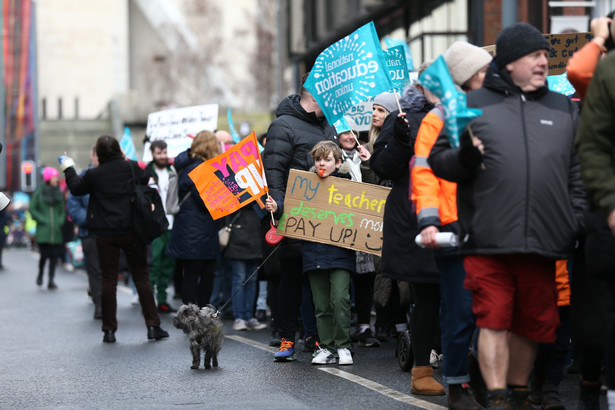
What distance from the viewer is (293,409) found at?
22.2ft

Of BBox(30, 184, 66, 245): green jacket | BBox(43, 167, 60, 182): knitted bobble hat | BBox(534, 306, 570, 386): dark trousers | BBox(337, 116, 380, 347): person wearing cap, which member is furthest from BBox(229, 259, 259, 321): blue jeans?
BBox(30, 184, 66, 245): green jacket

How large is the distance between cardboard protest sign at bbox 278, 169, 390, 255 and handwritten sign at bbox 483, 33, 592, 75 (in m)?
1.52

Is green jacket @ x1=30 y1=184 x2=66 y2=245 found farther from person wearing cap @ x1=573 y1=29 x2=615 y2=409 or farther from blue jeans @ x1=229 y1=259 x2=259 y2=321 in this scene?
person wearing cap @ x1=573 y1=29 x2=615 y2=409

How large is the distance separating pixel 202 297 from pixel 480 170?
20.1 feet

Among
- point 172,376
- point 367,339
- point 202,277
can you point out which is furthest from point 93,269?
point 172,376

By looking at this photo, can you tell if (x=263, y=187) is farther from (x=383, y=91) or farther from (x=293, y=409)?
(x=293, y=409)

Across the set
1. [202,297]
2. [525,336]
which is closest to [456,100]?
[525,336]

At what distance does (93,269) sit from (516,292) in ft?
29.1

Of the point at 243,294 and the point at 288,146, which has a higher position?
the point at 288,146

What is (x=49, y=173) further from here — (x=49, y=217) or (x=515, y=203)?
(x=515, y=203)

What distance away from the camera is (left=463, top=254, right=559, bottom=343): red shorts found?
18.8 ft

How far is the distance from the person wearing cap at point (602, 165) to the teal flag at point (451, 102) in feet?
2.31

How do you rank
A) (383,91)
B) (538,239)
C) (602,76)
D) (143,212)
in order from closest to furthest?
(602,76) → (538,239) → (383,91) → (143,212)

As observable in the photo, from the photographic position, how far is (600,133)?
5148 millimetres
